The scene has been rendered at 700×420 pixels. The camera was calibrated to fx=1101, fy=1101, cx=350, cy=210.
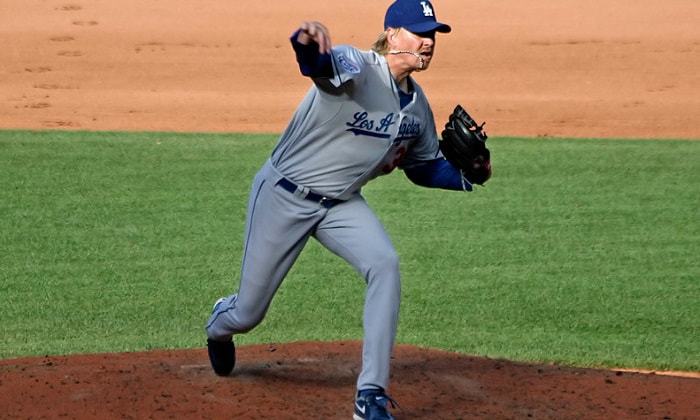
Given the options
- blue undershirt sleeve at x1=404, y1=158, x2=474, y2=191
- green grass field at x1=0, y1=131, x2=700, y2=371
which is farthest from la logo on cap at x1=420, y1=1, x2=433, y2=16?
green grass field at x1=0, y1=131, x2=700, y2=371

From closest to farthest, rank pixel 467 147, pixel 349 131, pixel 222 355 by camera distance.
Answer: pixel 349 131 → pixel 467 147 → pixel 222 355

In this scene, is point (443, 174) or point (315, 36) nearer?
point (315, 36)

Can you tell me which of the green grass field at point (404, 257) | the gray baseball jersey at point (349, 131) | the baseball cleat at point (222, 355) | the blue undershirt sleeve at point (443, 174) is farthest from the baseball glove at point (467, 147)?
the green grass field at point (404, 257)

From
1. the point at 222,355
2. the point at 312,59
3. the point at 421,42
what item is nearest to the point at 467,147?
the point at 421,42

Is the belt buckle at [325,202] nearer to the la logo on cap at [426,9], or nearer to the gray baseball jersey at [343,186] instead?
the gray baseball jersey at [343,186]

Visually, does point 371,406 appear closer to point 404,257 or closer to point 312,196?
point 312,196

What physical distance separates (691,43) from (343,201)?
13078 millimetres

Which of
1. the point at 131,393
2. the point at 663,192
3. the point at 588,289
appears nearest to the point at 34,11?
the point at 663,192

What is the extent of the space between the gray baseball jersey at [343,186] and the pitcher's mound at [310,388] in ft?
1.26

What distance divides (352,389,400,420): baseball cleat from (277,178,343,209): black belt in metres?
0.79

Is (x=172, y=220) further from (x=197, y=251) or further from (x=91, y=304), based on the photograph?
(x=91, y=304)

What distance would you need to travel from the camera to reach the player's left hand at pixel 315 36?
4035 mm

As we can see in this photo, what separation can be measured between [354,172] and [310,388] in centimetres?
106

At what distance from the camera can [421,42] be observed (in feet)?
14.5
